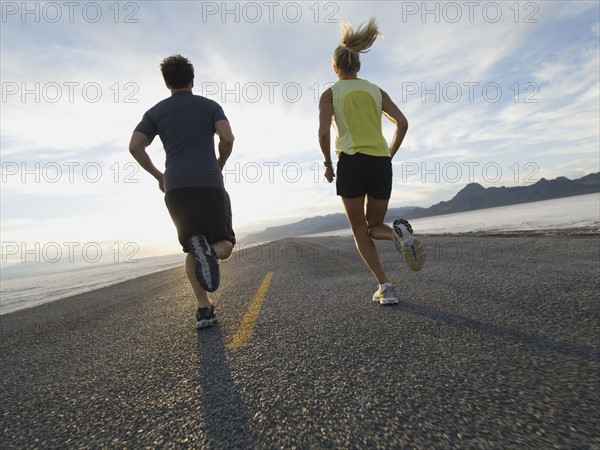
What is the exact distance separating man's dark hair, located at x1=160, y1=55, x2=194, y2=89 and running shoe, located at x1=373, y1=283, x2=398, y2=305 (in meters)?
2.72

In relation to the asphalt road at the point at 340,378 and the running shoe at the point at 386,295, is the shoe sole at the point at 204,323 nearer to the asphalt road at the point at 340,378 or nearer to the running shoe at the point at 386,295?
the asphalt road at the point at 340,378

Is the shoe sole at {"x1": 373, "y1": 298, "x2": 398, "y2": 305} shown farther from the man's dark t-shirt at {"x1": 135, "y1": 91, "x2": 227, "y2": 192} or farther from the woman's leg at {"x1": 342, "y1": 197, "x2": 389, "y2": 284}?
the man's dark t-shirt at {"x1": 135, "y1": 91, "x2": 227, "y2": 192}

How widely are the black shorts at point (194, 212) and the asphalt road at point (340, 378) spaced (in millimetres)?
839

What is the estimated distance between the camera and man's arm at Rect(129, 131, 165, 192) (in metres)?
2.96

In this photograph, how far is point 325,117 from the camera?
314 centimetres

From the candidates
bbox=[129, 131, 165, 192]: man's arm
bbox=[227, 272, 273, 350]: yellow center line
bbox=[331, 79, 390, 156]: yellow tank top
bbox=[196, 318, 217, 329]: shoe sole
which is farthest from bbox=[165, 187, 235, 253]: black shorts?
bbox=[331, 79, 390, 156]: yellow tank top

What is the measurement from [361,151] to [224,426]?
251cm

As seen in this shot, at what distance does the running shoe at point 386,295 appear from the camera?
2.83 meters

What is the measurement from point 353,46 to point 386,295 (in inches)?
97.6

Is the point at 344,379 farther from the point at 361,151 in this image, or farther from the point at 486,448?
the point at 361,151

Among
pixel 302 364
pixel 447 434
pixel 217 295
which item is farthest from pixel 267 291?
pixel 447 434

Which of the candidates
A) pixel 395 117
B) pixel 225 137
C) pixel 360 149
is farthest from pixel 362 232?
pixel 225 137

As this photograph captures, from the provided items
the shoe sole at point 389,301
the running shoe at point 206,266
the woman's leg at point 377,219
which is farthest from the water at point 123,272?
the running shoe at point 206,266

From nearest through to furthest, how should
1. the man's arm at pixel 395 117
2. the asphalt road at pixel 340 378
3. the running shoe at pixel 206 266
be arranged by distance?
the asphalt road at pixel 340 378, the running shoe at pixel 206 266, the man's arm at pixel 395 117
